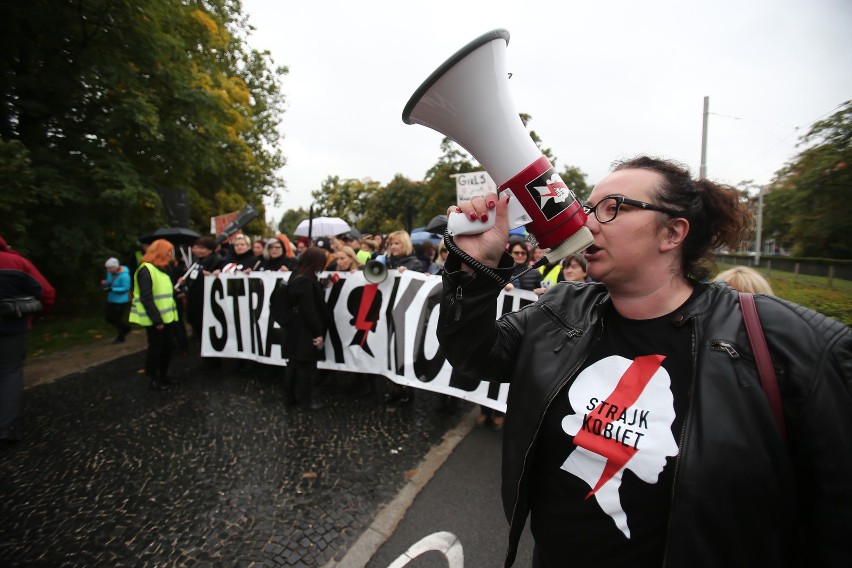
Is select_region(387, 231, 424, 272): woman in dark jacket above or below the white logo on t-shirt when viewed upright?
above

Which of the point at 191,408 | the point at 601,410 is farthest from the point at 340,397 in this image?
the point at 601,410

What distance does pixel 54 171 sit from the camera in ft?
23.4

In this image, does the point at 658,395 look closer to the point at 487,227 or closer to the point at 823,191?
the point at 487,227

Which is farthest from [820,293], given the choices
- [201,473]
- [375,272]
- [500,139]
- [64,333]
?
[64,333]

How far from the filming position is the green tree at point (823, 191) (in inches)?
95.4

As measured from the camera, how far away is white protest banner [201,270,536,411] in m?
4.21

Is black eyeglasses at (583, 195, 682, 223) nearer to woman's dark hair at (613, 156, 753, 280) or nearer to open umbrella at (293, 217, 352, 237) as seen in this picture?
woman's dark hair at (613, 156, 753, 280)

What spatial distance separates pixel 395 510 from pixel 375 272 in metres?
2.55

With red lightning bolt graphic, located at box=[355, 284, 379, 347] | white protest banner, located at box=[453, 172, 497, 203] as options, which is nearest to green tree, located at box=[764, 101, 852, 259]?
red lightning bolt graphic, located at box=[355, 284, 379, 347]

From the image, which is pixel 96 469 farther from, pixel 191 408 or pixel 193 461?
pixel 191 408

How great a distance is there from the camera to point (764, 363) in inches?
38.7

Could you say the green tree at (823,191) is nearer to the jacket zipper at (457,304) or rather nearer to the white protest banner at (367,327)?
the white protest banner at (367,327)

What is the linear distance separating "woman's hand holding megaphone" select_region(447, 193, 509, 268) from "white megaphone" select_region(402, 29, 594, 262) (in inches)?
0.5

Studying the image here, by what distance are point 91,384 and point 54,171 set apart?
429 centimetres
